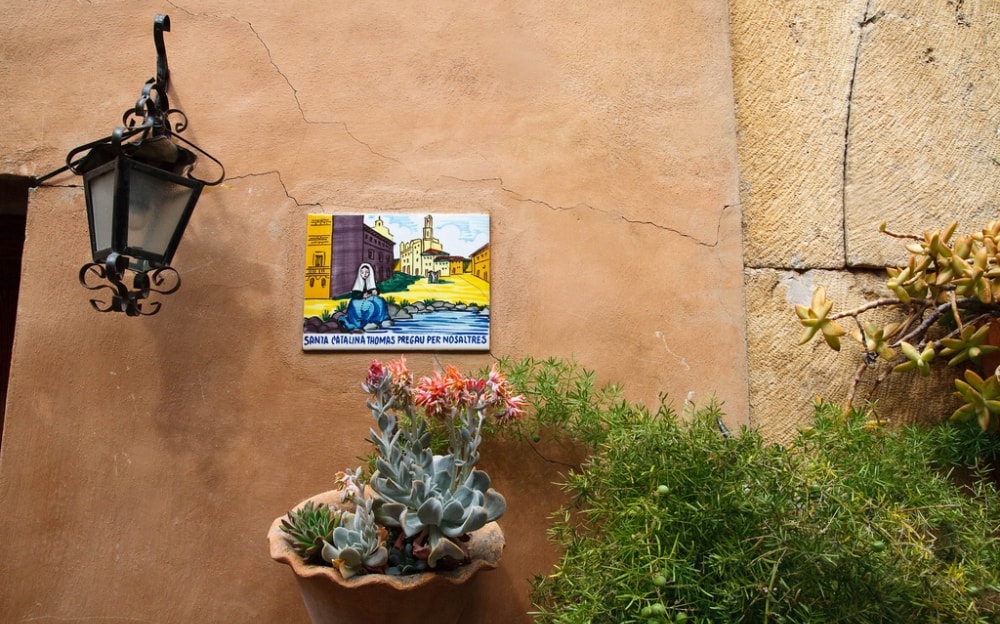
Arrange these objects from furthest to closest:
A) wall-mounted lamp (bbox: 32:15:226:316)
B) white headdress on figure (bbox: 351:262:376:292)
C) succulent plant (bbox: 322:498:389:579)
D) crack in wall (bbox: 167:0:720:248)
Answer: crack in wall (bbox: 167:0:720:248) → white headdress on figure (bbox: 351:262:376:292) → wall-mounted lamp (bbox: 32:15:226:316) → succulent plant (bbox: 322:498:389:579)

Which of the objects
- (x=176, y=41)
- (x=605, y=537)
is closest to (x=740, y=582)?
(x=605, y=537)

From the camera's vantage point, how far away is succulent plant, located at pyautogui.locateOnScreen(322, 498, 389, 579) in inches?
70.7

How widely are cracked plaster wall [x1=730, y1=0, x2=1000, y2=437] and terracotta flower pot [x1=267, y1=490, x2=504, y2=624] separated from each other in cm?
105

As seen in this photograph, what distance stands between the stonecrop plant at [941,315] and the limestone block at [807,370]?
0.06 metres

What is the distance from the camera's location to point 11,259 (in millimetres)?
2883

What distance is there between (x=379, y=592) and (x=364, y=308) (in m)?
0.84

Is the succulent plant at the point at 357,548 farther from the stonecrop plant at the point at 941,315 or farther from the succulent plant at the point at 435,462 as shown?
the stonecrop plant at the point at 941,315

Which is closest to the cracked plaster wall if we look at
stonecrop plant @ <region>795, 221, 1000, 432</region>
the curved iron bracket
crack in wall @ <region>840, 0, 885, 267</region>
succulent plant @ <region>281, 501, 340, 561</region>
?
crack in wall @ <region>840, 0, 885, 267</region>

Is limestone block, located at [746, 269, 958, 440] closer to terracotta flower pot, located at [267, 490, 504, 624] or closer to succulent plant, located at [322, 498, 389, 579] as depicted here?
terracotta flower pot, located at [267, 490, 504, 624]

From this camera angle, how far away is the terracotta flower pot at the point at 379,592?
5.91 feet

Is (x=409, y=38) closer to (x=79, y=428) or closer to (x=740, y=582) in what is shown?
(x=79, y=428)

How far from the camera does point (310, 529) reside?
74.4 inches

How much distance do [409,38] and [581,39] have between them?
554mm

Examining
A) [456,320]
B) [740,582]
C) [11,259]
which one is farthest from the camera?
[11,259]
